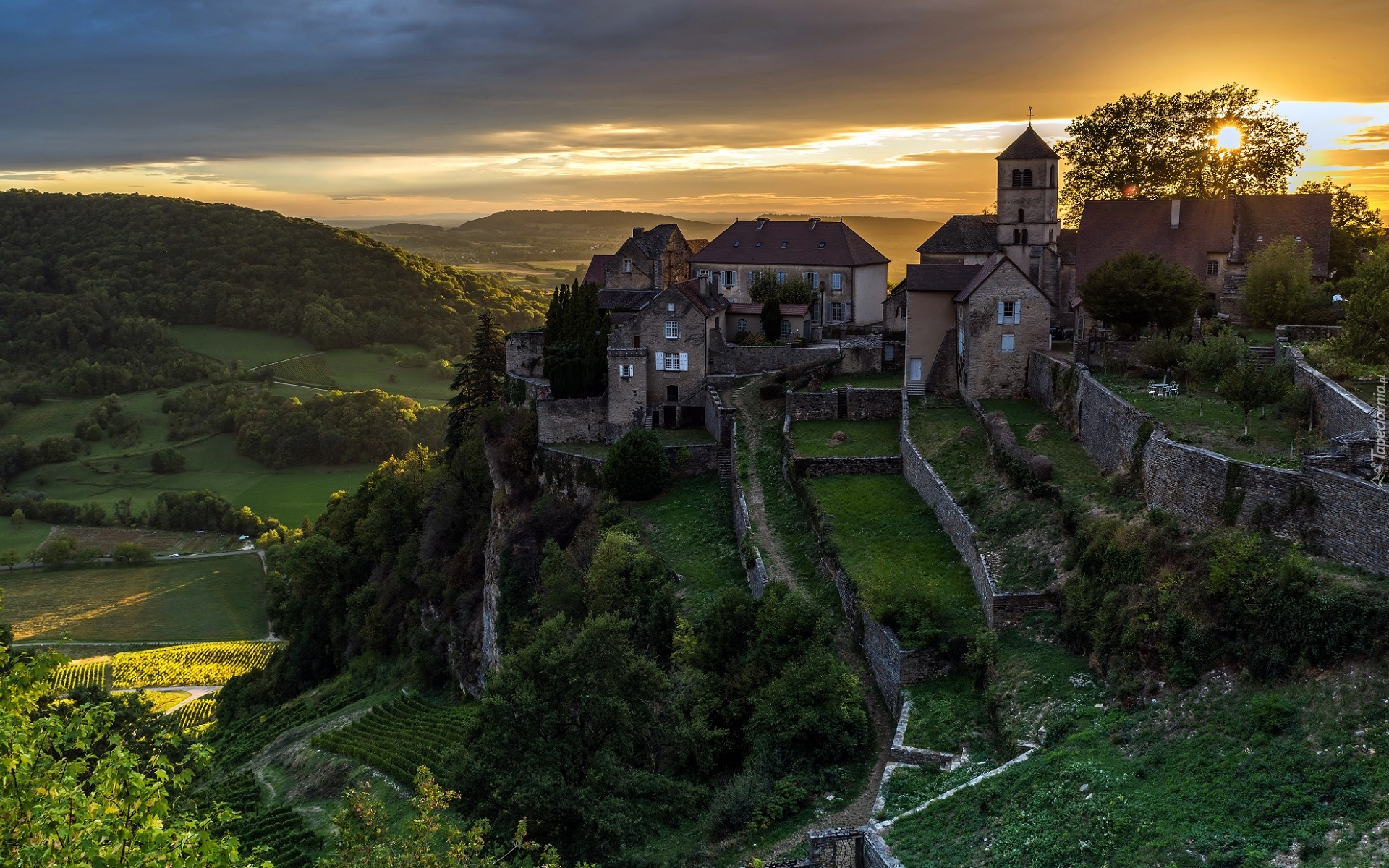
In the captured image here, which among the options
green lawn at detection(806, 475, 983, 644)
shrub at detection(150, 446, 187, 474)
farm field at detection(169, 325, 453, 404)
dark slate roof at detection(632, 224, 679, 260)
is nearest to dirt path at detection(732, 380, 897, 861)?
green lawn at detection(806, 475, 983, 644)

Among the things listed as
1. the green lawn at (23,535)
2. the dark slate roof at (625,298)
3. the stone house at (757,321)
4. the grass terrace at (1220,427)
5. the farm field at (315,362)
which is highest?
the dark slate roof at (625,298)

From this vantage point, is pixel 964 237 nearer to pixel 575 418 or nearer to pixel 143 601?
pixel 575 418

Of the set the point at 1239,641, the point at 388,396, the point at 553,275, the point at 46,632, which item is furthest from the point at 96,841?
the point at 553,275

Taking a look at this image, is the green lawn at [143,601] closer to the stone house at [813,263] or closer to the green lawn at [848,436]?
the stone house at [813,263]

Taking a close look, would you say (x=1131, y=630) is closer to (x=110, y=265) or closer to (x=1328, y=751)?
(x=1328, y=751)

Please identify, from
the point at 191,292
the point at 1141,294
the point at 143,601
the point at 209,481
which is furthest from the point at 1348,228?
the point at 191,292

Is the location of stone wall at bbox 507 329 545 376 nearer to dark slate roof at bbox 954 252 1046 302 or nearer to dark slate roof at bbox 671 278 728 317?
dark slate roof at bbox 671 278 728 317

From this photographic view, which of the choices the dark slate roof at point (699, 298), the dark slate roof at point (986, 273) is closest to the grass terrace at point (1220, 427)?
the dark slate roof at point (986, 273)
